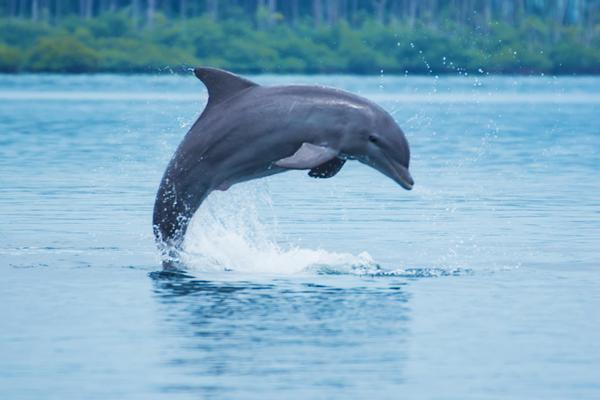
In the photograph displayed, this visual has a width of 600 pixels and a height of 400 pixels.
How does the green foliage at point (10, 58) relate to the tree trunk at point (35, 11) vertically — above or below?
above

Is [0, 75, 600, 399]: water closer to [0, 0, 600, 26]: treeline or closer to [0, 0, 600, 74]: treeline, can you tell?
[0, 0, 600, 74]: treeline

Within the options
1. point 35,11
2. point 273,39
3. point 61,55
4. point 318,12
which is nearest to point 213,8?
point 318,12

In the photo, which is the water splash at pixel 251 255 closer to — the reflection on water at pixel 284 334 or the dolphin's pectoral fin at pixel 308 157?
the reflection on water at pixel 284 334

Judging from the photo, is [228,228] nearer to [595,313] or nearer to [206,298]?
[206,298]

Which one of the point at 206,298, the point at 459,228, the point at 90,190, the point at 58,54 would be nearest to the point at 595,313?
the point at 206,298

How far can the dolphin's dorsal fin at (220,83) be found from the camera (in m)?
15.8

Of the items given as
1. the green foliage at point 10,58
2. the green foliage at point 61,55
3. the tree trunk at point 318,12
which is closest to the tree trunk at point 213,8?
the tree trunk at point 318,12

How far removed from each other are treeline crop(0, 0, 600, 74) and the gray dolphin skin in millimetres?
76734

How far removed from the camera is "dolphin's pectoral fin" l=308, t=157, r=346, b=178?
15.7 m

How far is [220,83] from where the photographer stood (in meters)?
16.0

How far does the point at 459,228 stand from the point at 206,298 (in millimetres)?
6005

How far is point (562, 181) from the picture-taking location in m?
27.6

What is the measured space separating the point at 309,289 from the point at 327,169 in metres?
0.99

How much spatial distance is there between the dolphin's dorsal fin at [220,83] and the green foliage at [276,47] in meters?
77.7
